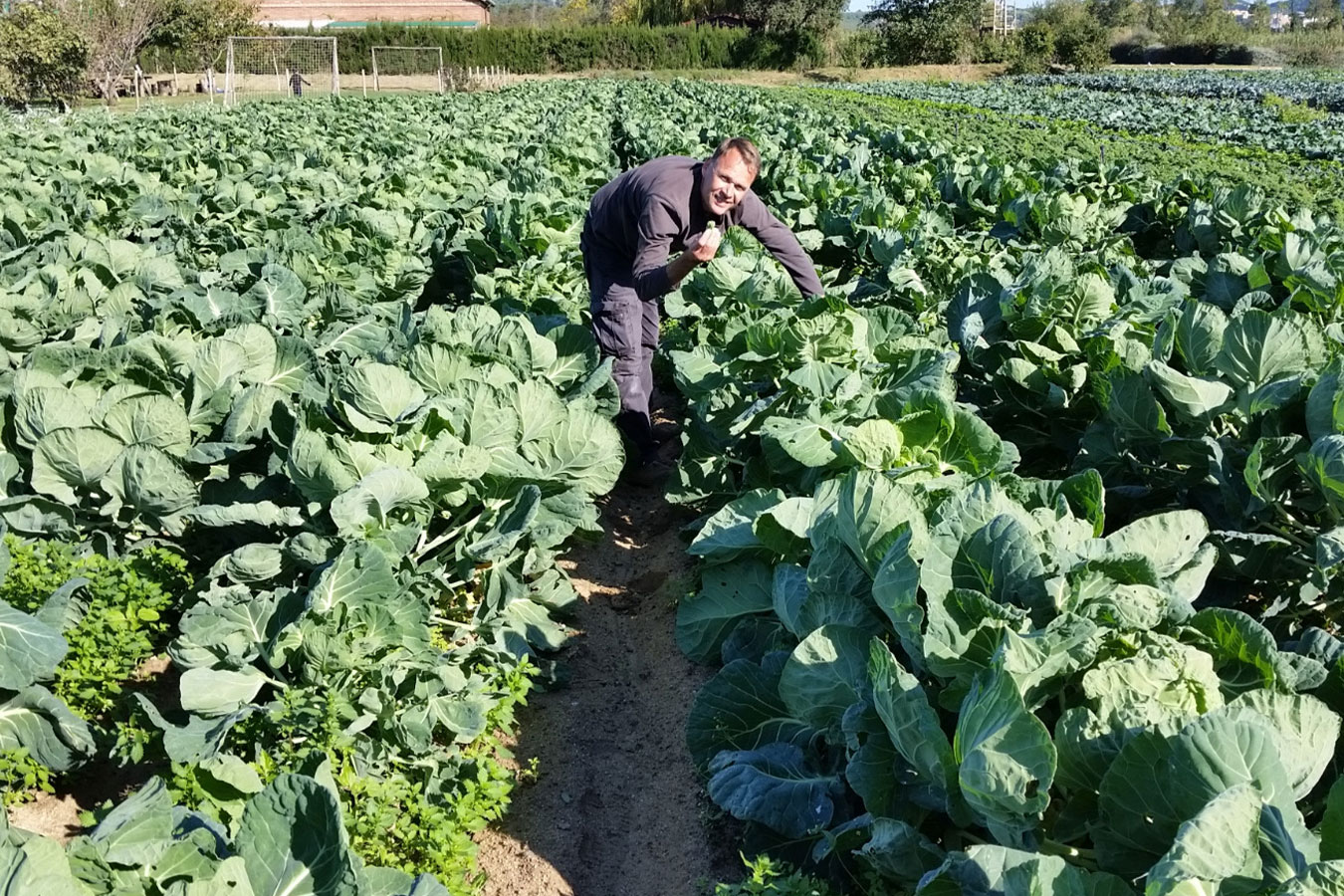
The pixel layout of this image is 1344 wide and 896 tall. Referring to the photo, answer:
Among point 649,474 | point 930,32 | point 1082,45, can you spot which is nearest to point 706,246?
point 649,474

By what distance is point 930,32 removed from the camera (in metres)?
64.1

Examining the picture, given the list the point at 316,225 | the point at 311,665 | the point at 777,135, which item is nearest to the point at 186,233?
the point at 316,225

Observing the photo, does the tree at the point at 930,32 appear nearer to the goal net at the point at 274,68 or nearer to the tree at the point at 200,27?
the goal net at the point at 274,68

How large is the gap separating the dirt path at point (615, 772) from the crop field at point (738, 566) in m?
0.13

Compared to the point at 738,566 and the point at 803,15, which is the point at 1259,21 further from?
the point at 738,566

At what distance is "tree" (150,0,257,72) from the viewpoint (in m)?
38.5

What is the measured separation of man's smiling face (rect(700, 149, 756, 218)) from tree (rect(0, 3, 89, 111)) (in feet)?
96.5

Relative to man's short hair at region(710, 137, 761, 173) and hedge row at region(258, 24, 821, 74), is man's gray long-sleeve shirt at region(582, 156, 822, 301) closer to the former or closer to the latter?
man's short hair at region(710, 137, 761, 173)

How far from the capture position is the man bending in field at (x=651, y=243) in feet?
15.8

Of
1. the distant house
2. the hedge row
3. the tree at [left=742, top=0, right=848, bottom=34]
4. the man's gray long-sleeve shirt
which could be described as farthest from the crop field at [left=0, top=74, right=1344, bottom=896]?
the distant house

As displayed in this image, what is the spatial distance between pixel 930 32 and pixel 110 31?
47846 mm

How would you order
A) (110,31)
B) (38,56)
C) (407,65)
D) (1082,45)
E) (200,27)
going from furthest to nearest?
(1082,45) → (407,65) → (200,27) → (110,31) → (38,56)

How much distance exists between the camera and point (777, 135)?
16281 mm

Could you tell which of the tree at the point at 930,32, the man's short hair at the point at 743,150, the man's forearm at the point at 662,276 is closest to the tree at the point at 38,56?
the man's forearm at the point at 662,276
